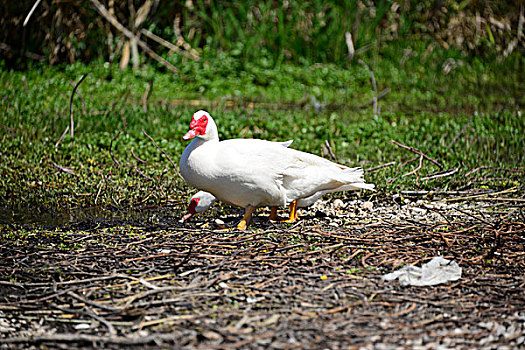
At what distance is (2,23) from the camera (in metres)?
10.7

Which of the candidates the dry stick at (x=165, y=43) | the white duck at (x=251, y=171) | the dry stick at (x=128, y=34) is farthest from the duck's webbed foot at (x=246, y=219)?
the dry stick at (x=165, y=43)

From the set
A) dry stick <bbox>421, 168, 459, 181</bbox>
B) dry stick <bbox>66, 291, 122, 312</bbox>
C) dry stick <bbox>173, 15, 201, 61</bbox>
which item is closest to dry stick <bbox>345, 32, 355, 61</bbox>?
dry stick <bbox>173, 15, 201, 61</bbox>

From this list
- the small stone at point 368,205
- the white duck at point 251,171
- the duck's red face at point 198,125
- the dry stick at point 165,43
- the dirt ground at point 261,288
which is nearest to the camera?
the dirt ground at point 261,288

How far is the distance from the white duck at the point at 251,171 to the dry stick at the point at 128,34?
6.26 metres

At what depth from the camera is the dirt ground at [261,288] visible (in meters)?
3.06

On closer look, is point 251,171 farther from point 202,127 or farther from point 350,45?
point 350,45

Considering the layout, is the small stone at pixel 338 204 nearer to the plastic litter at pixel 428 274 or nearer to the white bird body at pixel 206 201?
the white bird body at pixel 206 201

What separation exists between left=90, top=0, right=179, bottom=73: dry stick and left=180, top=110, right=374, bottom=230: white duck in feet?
20.5

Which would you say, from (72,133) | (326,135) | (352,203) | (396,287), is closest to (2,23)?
(72,133)

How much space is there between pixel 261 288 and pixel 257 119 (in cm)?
463

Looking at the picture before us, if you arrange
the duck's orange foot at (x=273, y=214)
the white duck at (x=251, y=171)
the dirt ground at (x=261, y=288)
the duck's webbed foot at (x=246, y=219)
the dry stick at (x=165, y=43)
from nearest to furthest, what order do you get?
the dirt ground at (x=261, y=288) < the white duck at (x=251, y=171) < the duck's webbed foot at (x=246, y=219) < the duck's orange foot at (x=273, y=214) < the dry stick at (x=165, y=43)

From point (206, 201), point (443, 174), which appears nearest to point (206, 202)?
point (206, 201)

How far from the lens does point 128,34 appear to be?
10586 millimetres

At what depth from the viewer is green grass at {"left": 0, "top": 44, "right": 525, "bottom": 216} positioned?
238 inches
